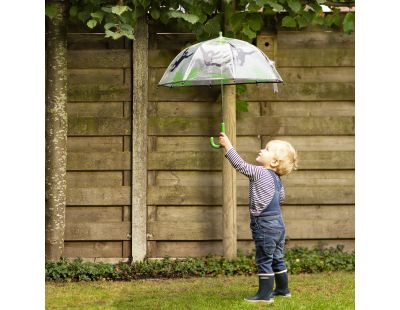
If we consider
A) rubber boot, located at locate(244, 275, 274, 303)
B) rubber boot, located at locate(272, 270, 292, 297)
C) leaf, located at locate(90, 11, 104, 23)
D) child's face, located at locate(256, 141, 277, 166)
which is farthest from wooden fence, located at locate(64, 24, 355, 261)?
rubber boot, located at locate(244, 275, 274, 303)

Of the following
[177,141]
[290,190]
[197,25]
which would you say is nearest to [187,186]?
[177,141]

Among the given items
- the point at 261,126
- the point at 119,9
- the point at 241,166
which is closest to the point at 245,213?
the point at 261,126

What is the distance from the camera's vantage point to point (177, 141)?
7.48 meters

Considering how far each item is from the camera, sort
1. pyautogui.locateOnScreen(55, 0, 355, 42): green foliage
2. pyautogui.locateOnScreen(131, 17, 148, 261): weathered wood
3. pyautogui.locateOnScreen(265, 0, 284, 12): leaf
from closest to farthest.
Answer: pyautogui.locateOnScreen(55, 0, 355, 42): green foliage
pyautogui.locateOnScreen(265, 0, 284, 12): leaf
pyautogui.locateOnScreen(131, 17, 148, 261): weathered wood

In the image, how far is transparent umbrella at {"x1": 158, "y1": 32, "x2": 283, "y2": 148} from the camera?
219 inches

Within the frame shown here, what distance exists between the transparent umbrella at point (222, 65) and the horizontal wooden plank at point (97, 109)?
68.1 inches

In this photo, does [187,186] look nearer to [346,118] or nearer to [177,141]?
[177,141]

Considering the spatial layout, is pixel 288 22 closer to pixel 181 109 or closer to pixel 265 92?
pixel 265 92

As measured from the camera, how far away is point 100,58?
747 cm

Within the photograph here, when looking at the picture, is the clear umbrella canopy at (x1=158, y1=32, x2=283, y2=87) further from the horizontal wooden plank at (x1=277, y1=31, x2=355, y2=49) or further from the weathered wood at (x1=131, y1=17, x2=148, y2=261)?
the horizontal wooden plank at (x1=277, y1=31, x2=355, y2=49)

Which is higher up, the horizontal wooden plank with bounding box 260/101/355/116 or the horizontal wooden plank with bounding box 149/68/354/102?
the horizontal wooden plank with bounding box 149/68/354/102

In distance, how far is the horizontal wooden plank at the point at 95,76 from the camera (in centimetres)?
746

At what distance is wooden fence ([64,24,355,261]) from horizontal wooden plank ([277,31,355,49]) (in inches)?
0.8

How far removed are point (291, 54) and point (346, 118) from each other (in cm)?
78
